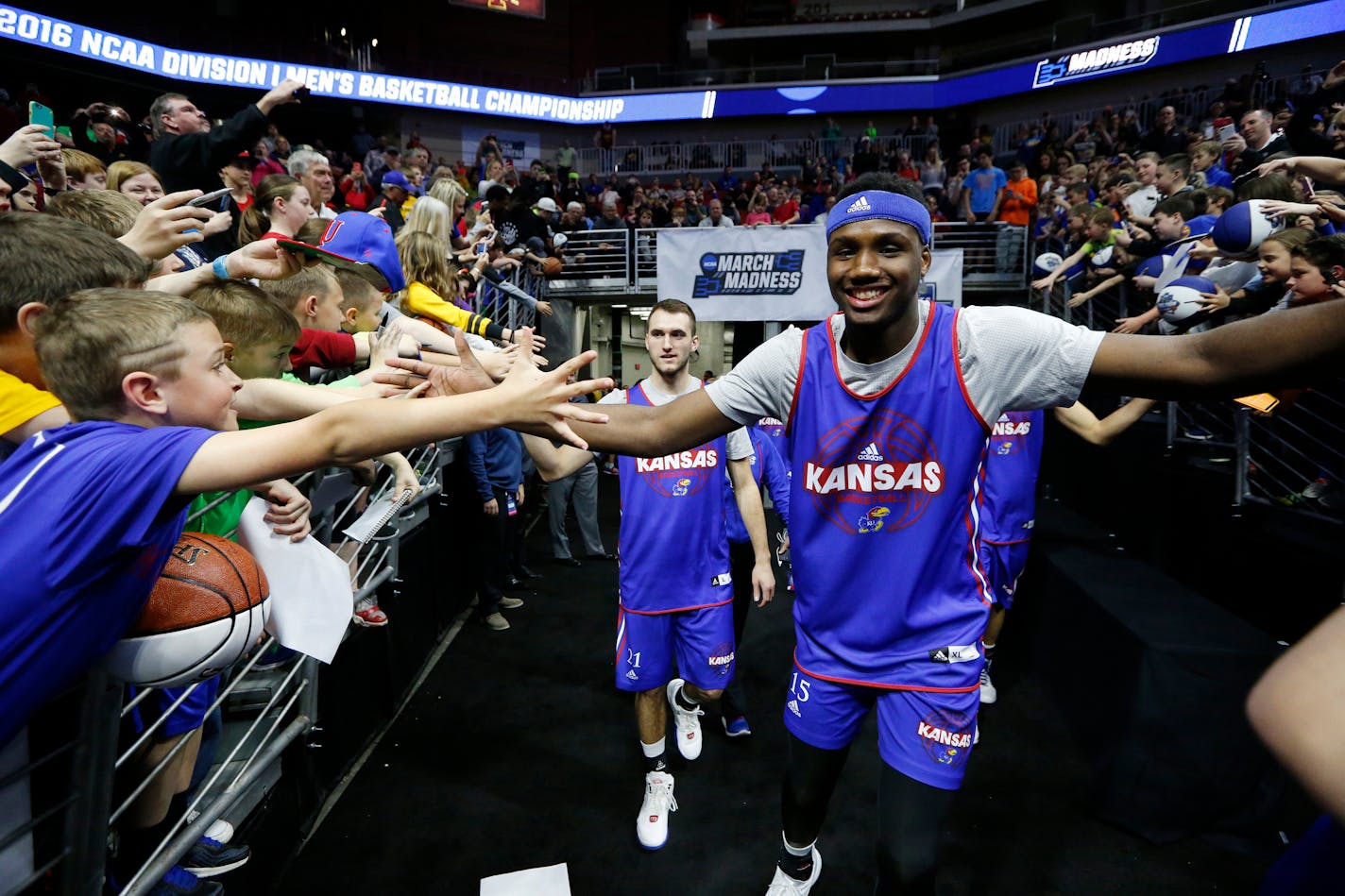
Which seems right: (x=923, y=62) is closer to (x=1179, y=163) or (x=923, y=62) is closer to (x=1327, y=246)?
(x=1179, y=163)

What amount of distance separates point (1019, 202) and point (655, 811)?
10677 mm

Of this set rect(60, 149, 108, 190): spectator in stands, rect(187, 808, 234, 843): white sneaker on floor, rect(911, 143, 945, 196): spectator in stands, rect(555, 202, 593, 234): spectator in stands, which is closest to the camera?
rect(187, 808, 234, 843): white sneaker on floor

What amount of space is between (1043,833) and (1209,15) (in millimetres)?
21506

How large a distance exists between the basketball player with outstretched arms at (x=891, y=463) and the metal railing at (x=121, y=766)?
0.99 m

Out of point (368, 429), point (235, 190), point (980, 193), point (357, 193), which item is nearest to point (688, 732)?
point (368, 429)

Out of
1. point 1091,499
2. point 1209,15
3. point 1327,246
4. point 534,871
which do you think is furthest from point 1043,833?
point 1209,15

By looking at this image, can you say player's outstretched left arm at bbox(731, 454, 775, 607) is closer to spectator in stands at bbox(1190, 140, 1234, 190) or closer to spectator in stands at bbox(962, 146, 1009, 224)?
spectator in stands at bbox(1190, 140, 1234, 190)

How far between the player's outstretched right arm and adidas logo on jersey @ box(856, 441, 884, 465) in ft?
→ 2.87

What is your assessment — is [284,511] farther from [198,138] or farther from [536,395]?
[198,138]

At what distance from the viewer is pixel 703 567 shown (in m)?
3.25

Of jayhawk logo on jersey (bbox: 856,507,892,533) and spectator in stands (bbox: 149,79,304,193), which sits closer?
jayhawk logo on jersey (bbox: 856,507,892,533)

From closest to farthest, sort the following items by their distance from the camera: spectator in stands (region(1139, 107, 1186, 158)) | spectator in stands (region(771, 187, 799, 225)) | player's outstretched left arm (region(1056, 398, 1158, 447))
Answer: player's outstretched left arm (region(1056, 398, 1158, 447)) < spectator in stands (region(1139, 107, 1186, 158)) < spectator in stands (region(771, 187, 799, 225))

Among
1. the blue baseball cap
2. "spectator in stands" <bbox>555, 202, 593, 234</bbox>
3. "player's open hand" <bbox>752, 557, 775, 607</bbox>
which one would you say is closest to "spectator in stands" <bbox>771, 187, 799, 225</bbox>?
"spectator in stands" <bbox>555, 202, 593, 234</bbox>

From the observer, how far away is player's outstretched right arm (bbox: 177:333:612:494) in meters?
1.24
